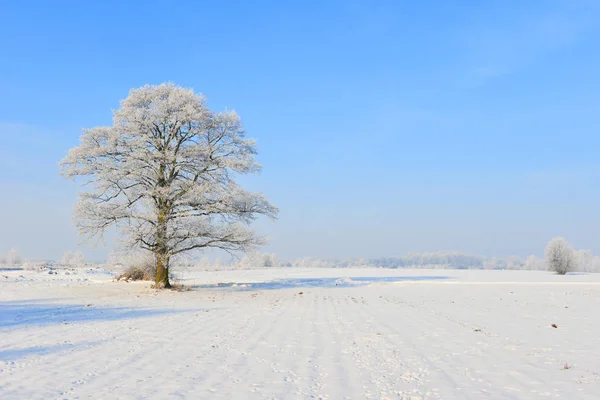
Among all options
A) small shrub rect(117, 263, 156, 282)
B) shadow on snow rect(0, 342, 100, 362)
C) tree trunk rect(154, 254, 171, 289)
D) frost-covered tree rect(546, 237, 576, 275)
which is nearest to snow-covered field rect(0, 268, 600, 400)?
shadow on snow rect(0, 342, 100, 362)

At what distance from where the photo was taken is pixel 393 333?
1121cm

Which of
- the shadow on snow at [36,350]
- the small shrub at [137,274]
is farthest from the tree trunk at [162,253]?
the shadow on snow at [36,350]

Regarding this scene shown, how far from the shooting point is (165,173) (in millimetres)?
25891

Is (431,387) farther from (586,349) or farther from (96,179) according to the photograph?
(96,179)

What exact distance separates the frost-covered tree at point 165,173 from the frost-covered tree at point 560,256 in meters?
50.3

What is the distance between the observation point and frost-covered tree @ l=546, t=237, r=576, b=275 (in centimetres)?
6034

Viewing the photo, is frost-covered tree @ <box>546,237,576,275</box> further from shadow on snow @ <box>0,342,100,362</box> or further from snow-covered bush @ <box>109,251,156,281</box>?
shadow on snow @ <box>0,342,100,362</box>

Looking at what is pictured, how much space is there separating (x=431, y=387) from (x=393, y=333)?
4.79 m

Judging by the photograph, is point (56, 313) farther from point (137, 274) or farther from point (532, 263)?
point (532, 263)

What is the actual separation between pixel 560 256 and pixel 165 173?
5519 centimetres

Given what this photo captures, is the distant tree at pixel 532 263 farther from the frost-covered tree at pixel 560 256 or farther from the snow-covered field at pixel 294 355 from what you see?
the snow-covered field at pixel 294 355

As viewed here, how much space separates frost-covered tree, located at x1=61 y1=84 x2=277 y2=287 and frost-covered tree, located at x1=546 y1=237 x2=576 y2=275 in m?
50.3

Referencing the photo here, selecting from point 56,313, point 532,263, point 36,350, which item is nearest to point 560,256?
point 532,263

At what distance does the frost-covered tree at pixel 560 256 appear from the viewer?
6034 cm
